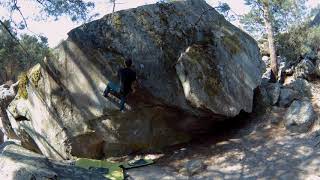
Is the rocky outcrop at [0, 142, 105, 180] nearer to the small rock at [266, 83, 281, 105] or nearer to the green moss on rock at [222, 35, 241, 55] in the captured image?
the green moss on rock at [222, 35, 241, 55]

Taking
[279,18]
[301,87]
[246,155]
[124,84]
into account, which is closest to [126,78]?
[124,84]

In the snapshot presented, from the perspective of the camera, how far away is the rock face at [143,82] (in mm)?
10297

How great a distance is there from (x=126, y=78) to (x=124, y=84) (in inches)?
6.2

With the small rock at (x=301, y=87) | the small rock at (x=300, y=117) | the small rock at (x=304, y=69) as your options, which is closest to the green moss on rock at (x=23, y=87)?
the small rock at (x=300, y=117)

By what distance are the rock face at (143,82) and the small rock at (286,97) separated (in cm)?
119

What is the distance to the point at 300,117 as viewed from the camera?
1051cm

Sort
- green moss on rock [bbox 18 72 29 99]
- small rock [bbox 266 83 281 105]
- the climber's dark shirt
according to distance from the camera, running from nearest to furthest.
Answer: the climber's dark shirt, green moss on rock [bbox 18 72 29 99], small rock [bbox 266 83 281 105]

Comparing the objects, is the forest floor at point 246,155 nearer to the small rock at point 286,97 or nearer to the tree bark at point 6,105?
the small rock at point 286,97

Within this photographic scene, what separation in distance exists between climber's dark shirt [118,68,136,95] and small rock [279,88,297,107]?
4.98 meters

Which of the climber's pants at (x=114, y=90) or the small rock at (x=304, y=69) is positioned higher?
the small rock at (x=304, y=69)

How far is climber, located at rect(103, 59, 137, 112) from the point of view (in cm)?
962

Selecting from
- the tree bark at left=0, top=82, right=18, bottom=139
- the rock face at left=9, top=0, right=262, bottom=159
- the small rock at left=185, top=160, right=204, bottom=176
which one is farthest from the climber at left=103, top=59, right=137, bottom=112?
the tree bark at left=0, top=82, right=18, bottom=139


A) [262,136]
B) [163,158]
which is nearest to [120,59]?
[163,158]

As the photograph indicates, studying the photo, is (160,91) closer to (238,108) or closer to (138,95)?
(138,95)
